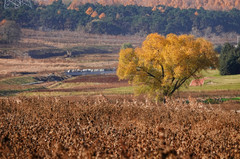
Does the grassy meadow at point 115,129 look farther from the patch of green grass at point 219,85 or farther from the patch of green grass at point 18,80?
the patch of green grass at point 18,80

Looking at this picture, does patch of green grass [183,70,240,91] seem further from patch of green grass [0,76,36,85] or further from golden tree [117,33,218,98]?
patch of green grass [0,76,36,85]

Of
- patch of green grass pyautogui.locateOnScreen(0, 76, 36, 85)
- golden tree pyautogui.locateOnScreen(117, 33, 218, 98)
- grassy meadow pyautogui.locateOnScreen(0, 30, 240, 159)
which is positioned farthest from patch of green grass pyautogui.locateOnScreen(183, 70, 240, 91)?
patch of green grass pyautogui.locateOnScreen(0, 76, 36, 85)

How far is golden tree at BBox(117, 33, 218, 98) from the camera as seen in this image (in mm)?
29734

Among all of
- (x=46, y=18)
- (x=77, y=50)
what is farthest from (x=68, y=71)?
(x=46, y=18)

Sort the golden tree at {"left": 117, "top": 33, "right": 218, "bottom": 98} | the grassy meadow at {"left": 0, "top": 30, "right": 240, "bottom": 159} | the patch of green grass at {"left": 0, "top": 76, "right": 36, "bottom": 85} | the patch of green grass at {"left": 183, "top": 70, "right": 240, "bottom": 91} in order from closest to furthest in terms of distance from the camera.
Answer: the grassy meadow at {"left": 0, "top": 30, "right": 240, "bottom": 159} → the golden tree at {"left": 117, "top": 33, "right": 218, "bottom": 98} → the patch of green grass at {"left": 183, "top": 70, "right": 240, "bottom": 91} → the patch of green grass at {"left": 0, "top": 76, "right": 36, "bottom": 85}

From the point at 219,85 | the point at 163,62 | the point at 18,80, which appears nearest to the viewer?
the point at 163,62

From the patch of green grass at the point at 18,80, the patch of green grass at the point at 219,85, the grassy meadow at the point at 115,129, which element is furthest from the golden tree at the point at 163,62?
A: the patch of green grass at the point at 18,80

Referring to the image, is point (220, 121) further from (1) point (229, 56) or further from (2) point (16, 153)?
(1) point (229, 56)

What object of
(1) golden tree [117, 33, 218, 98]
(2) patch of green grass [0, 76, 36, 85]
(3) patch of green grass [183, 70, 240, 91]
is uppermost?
(1) golden tree [117, 33, 218, 98]

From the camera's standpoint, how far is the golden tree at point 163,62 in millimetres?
29734

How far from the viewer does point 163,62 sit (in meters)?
30.6

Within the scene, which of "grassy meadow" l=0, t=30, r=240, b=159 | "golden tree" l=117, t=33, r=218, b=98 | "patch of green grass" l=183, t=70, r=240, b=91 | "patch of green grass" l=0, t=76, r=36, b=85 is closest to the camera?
"grassy meadow" l=0, t=30, r=240, b=159

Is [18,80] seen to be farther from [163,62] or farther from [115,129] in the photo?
[115,129]

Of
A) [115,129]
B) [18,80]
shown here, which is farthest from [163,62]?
[18,80]
